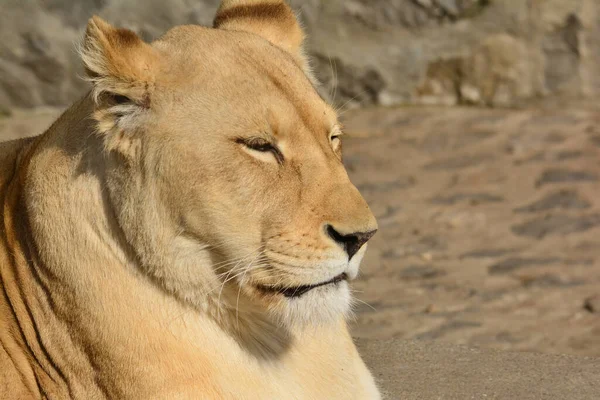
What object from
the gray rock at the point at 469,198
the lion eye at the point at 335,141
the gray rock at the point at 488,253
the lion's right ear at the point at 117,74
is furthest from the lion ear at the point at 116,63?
the gray rock at the point at 469,198

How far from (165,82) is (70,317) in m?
0.71

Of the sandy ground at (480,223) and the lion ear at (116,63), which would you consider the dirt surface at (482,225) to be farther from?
the lion ear at (116,63)

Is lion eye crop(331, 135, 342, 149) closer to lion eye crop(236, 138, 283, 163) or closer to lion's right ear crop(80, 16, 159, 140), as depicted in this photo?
lion eye crop(236, 138, 283, 163)

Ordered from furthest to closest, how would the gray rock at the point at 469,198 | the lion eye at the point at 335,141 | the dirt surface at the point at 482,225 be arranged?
1. the gray rock at the point at 469,198
2. the dirt surface at the point at 482,225
3. the lion eye at the point at 335,141

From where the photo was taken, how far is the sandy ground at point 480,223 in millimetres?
5027

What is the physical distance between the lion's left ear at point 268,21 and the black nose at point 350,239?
0.88m

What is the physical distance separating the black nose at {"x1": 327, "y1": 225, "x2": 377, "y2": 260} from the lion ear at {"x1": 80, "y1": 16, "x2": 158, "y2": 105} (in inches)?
A: 24.2

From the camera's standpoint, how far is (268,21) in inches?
135

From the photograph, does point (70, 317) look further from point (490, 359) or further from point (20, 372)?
point (490, 359)

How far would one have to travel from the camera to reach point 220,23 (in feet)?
11.4

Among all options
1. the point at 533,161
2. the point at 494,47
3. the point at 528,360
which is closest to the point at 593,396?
the point at 528,360

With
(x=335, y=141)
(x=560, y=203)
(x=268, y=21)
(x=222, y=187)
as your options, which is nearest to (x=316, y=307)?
(x=222, y=187)

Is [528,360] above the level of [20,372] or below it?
below

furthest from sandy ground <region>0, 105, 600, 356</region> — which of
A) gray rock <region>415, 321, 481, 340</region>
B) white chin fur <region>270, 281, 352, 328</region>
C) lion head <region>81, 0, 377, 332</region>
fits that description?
lion head <region>81, 0, 377, 332</region>
